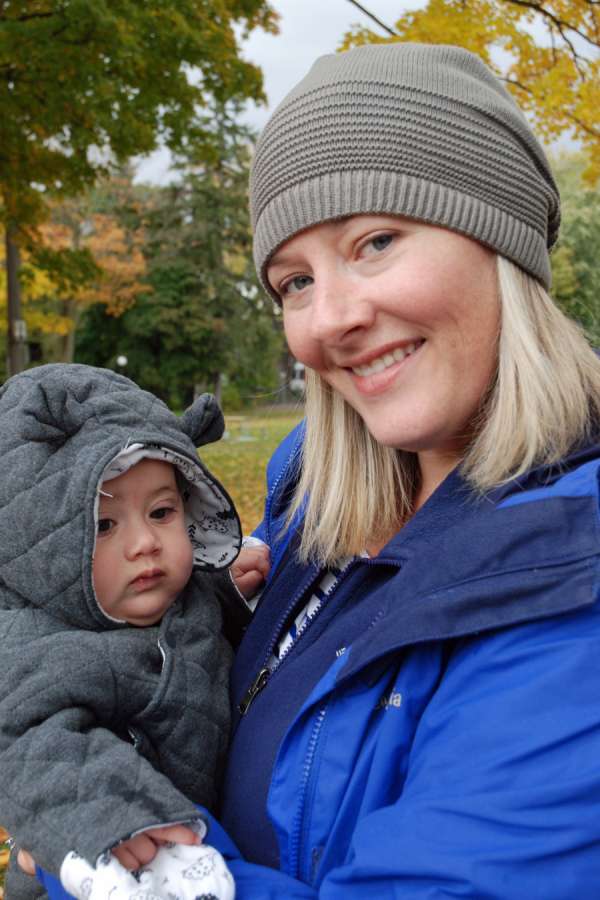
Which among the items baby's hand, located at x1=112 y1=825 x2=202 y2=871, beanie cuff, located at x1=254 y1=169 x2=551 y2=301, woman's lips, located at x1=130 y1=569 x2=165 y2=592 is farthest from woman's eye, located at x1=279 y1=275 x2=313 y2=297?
baby's hand, located at x1=112 y1=825 x2=202 y2=871

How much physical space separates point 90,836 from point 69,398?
938 mm

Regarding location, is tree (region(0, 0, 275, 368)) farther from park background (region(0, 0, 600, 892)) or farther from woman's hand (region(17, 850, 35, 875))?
woman's hand (region(17, 850, 35, 875))

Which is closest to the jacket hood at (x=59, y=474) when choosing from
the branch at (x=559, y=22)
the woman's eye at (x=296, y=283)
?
the woman's eye at (x=296, y=283)

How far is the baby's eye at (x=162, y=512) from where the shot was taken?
2.24m

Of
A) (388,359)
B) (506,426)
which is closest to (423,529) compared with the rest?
(506,426)

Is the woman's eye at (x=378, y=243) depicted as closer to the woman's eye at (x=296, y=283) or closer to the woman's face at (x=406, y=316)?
the woman's face at (x=406, y=316)

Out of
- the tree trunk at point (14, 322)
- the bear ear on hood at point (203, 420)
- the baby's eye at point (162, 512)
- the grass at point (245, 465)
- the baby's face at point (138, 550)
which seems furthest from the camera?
the tree trunk at point (14, 322)

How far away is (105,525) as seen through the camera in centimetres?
212

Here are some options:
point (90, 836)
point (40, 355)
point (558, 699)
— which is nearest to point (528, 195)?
point (558, 699)

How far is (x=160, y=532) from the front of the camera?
220cm

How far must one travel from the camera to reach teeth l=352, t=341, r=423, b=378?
5.83ft

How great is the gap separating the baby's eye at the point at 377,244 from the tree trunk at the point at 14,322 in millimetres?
14881

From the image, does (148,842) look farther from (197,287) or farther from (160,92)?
(197,287)

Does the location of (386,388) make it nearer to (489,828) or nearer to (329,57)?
(329,57)
